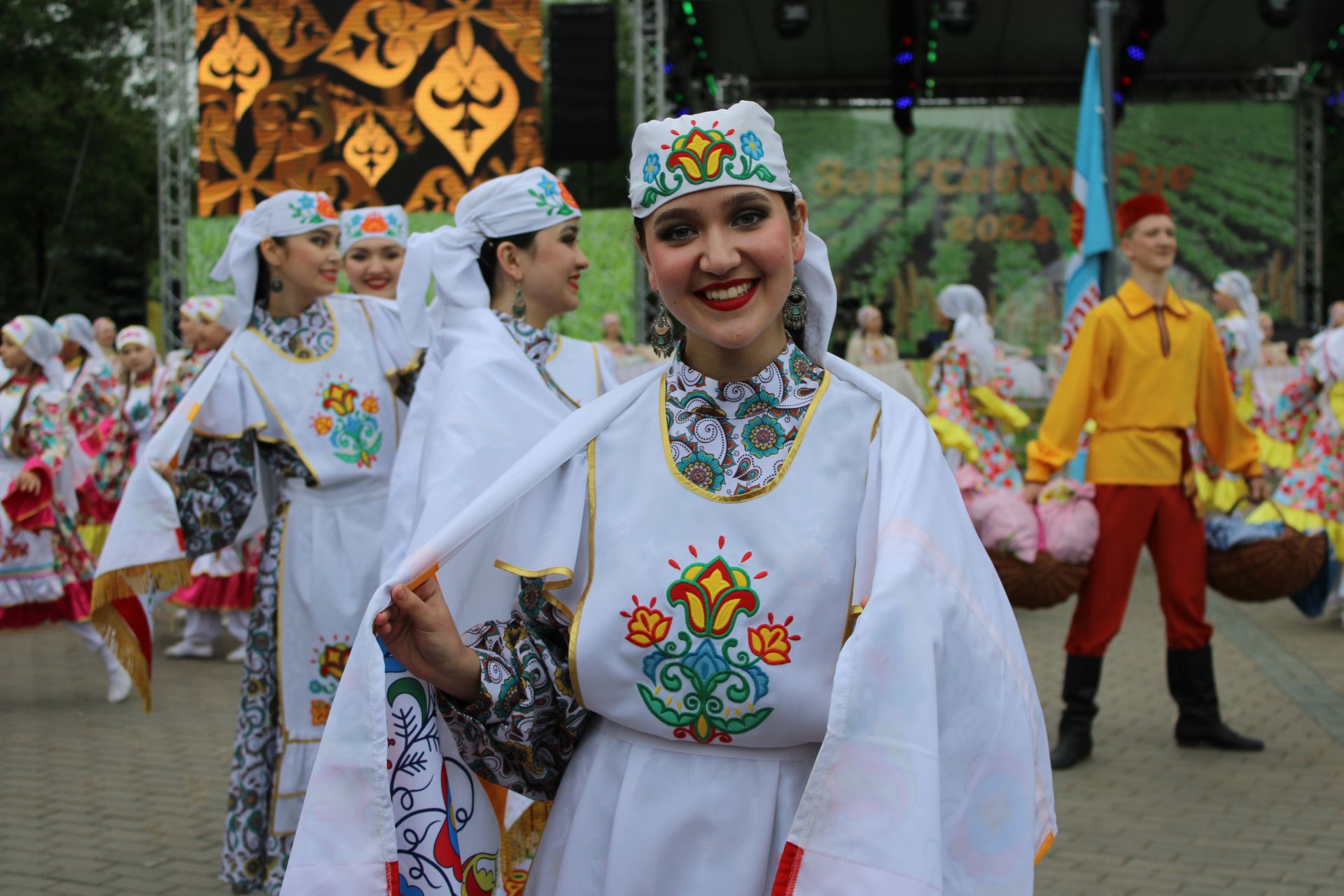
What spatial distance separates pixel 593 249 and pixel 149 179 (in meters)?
16.8

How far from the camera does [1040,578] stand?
589 centimetres

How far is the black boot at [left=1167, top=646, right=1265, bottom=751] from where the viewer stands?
20.0 ft

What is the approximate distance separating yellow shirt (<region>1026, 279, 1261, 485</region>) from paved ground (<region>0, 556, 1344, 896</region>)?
4.17 feet

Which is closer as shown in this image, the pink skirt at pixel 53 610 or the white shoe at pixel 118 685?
the white shoe at pixel 118 685

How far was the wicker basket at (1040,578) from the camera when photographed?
5.88 meters

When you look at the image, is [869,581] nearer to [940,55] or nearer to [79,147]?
[940,55]

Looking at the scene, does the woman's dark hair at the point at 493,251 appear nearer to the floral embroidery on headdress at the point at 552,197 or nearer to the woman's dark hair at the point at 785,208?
the floral embroidery on headdress at the point at 552,197

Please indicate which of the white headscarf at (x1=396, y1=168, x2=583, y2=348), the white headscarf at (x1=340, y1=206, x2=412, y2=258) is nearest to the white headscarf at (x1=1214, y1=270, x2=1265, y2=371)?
the white headscarf at (x1=340, y1=206, x2=412, y2=258)

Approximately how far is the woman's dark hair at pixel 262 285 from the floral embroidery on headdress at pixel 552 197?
1.28 meters

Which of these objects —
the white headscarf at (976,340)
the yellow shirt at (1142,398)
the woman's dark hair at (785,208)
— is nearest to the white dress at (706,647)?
the woman's dark hair at (785,208)

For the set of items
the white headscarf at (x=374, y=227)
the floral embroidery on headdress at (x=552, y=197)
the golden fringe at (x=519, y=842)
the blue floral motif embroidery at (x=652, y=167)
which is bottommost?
the golden fringe at (x=519, y=842)

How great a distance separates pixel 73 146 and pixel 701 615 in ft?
89.1

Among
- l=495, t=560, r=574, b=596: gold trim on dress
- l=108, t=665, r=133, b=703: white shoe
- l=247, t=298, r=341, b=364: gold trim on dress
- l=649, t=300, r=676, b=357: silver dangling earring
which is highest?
l=649, t=300, r=676, b=357: silver dangling earring

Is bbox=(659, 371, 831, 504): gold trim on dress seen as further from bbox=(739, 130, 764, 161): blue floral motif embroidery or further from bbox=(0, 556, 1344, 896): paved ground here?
bbox=(0, 556, 1344, 896): paved ground
